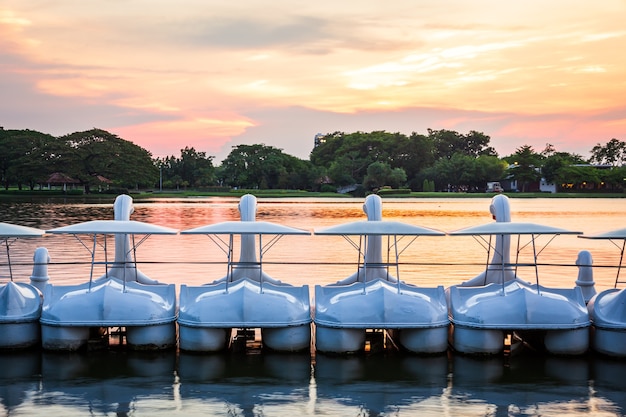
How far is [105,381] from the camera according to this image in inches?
610

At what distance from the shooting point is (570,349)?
1689cm

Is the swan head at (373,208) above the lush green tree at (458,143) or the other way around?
the other way around

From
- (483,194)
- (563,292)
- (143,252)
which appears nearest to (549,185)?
(483,194)

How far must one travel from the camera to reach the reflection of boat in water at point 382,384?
1417 centimetres

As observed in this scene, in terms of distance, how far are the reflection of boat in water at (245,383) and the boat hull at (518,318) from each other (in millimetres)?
3347

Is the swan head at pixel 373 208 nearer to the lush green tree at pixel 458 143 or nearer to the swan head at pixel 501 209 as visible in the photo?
the swan head at pixel 501 209

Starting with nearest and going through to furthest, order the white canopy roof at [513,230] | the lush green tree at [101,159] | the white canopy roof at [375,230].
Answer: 1. the white canopy roof at [513,230]
2. the white canopy roof at [375,230]
3. the lush green tree at [101,159]

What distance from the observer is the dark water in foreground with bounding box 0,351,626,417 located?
14.0 m

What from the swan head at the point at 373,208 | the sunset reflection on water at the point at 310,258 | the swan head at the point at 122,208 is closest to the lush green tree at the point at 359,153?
the sunset reflection on water at the point at 310,258

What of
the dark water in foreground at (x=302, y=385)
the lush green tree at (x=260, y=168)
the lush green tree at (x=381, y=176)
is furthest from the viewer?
the lush green tree at (x=260, y=168)

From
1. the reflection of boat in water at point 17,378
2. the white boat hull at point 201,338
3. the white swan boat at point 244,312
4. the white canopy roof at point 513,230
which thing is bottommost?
the reflection of boat in water at point 17,378

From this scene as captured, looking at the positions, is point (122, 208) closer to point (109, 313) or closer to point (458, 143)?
point (109, 313)

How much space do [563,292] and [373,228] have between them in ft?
13.9

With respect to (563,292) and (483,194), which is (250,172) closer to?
(483,194)
